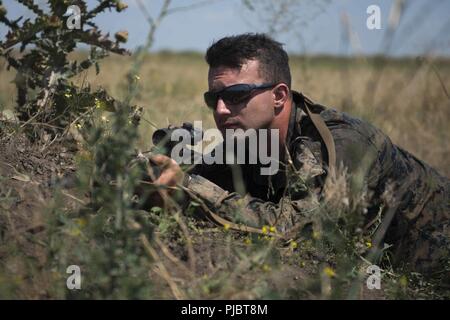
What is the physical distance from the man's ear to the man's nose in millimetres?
360

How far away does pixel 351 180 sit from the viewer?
2.61 metres

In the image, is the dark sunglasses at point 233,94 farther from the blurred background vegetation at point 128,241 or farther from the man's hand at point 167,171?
the man's hand at point 167,171

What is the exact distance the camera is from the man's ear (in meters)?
3.49

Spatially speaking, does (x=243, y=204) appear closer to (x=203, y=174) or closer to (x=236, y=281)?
(x=236, y=281)

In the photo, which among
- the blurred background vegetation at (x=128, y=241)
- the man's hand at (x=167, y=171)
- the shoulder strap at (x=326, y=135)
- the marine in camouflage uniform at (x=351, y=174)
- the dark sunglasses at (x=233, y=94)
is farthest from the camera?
the dark sunglasses at (x=233, y=94)

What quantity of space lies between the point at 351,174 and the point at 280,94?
3.30 ft

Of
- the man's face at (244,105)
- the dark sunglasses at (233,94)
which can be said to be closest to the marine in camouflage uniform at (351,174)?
the man's face at (244,105)

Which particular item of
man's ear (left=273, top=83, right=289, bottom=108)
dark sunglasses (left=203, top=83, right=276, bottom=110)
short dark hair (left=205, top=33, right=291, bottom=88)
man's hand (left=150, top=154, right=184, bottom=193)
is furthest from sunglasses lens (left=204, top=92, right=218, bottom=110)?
man's hand (left=150, top=154, right=184, bottom=193)

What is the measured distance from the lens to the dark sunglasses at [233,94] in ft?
10.8

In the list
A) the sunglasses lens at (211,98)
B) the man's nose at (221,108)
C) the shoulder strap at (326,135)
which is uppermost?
the sunglasses lens at (211,98)

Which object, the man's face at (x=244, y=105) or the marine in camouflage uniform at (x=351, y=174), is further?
the man's face at (x=244, y=105)

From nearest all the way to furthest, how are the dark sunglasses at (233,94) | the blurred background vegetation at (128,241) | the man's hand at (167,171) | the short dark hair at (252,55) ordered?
the blurred background vegetation at (128,241), the man's hand at (167,171), the dark sunglasses at (233,94), the short dark hair at (252,55)

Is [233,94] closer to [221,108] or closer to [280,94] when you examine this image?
[221,108]

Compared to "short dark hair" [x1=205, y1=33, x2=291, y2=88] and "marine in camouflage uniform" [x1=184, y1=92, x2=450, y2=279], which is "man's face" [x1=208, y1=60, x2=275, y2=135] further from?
"marine in camouflage uniform" [x1=184, y1=92, x2=450, y2=279]
